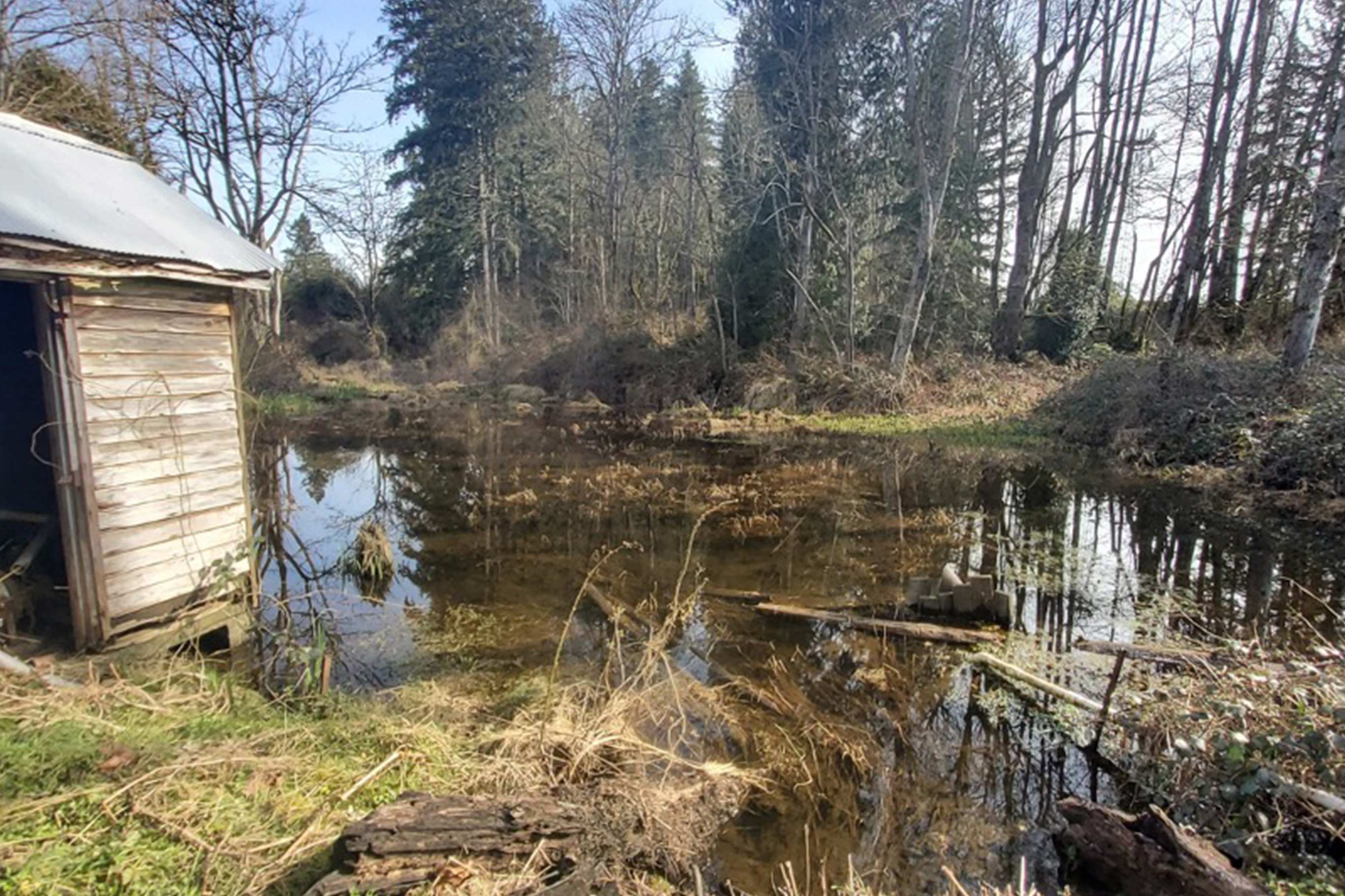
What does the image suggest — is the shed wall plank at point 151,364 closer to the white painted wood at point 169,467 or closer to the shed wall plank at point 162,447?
the shed wall plank at point 162,447

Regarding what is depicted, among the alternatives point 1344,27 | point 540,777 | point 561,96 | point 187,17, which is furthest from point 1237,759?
point 561,96

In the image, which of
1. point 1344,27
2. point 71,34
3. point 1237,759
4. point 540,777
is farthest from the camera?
point 1344,27

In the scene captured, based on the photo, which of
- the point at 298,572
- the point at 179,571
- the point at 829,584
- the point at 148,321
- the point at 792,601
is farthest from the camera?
the point at 298,572

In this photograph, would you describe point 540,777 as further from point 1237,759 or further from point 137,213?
point 137,213

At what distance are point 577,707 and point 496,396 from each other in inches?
894

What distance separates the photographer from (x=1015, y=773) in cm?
407

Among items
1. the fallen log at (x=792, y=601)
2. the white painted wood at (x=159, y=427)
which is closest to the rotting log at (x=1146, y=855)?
the fallen log at (x=792, y=601)

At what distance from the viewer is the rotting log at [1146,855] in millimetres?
2666

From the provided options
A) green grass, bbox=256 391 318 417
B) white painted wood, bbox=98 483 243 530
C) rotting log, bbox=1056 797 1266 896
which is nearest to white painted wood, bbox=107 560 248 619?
white painted wood, bbox=98 483 243 530

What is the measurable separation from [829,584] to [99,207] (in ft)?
23.4

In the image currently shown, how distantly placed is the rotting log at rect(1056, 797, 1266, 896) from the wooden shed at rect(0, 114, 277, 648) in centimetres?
613

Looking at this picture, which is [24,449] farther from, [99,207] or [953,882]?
[953,882]

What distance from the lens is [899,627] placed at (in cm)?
596

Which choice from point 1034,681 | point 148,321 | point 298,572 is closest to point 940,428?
point 1034,681
